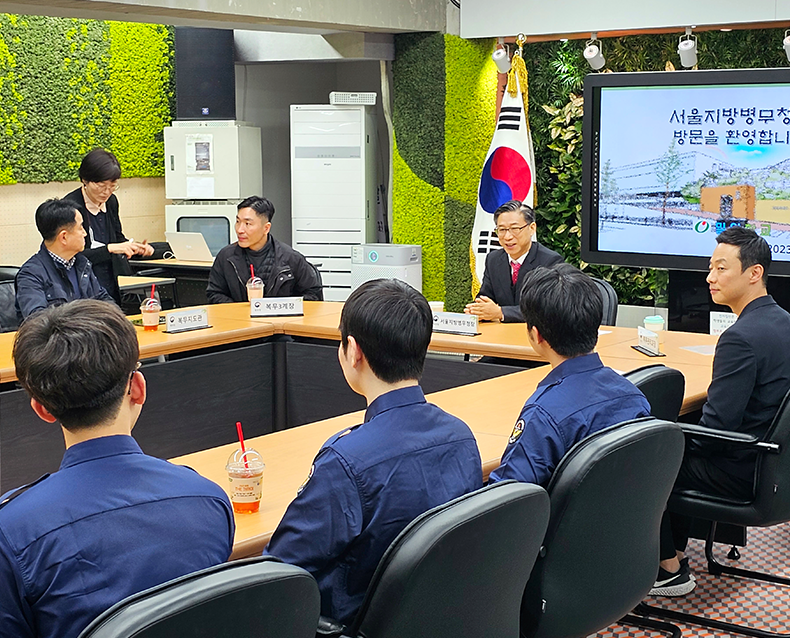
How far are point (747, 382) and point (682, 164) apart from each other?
316 centimetres

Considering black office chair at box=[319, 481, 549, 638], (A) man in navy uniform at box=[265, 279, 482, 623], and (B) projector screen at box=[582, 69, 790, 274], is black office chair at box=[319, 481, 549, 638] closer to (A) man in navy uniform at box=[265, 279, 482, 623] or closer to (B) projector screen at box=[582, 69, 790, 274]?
(A) man in navy uniform at box=[265, 279, 482, 623]

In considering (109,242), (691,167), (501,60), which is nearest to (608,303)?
(691,167)

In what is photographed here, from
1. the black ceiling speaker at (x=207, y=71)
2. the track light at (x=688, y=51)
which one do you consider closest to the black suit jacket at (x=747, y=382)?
the track light at (x=688, y=51)

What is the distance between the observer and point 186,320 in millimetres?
4527

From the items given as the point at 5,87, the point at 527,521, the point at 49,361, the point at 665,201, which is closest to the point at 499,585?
the point at 527,521

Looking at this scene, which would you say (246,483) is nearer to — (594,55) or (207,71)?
(594,55)

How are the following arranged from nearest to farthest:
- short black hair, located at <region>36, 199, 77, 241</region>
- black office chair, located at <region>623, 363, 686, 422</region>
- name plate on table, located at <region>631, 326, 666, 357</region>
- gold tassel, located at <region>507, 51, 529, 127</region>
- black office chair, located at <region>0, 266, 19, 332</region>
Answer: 1. black office chair, located at <region>623, 363, 686, 422</region>
2. name plate on table, located at <region>631, 326, 666, 357</region>
3. short black hair, located at <region>36, 199, 77, 241</region>
4. black office chair, located at <region>0, 266, 19, 332</region>
5. gold tassel, located at <region>507, 51, 529, 127</region>

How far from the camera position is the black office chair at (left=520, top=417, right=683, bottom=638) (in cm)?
204

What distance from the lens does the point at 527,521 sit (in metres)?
1.73

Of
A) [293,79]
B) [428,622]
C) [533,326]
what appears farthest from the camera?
[293,79]

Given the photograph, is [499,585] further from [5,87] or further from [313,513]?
[5,87]

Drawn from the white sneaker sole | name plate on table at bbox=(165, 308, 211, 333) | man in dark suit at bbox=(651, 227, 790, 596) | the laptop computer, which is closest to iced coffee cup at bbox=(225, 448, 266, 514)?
man in dark suit at bbox=(651, 227, 790, 596)

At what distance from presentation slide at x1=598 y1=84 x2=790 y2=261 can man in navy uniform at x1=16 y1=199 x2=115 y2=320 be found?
3.20 meters

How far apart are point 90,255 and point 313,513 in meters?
4.01
